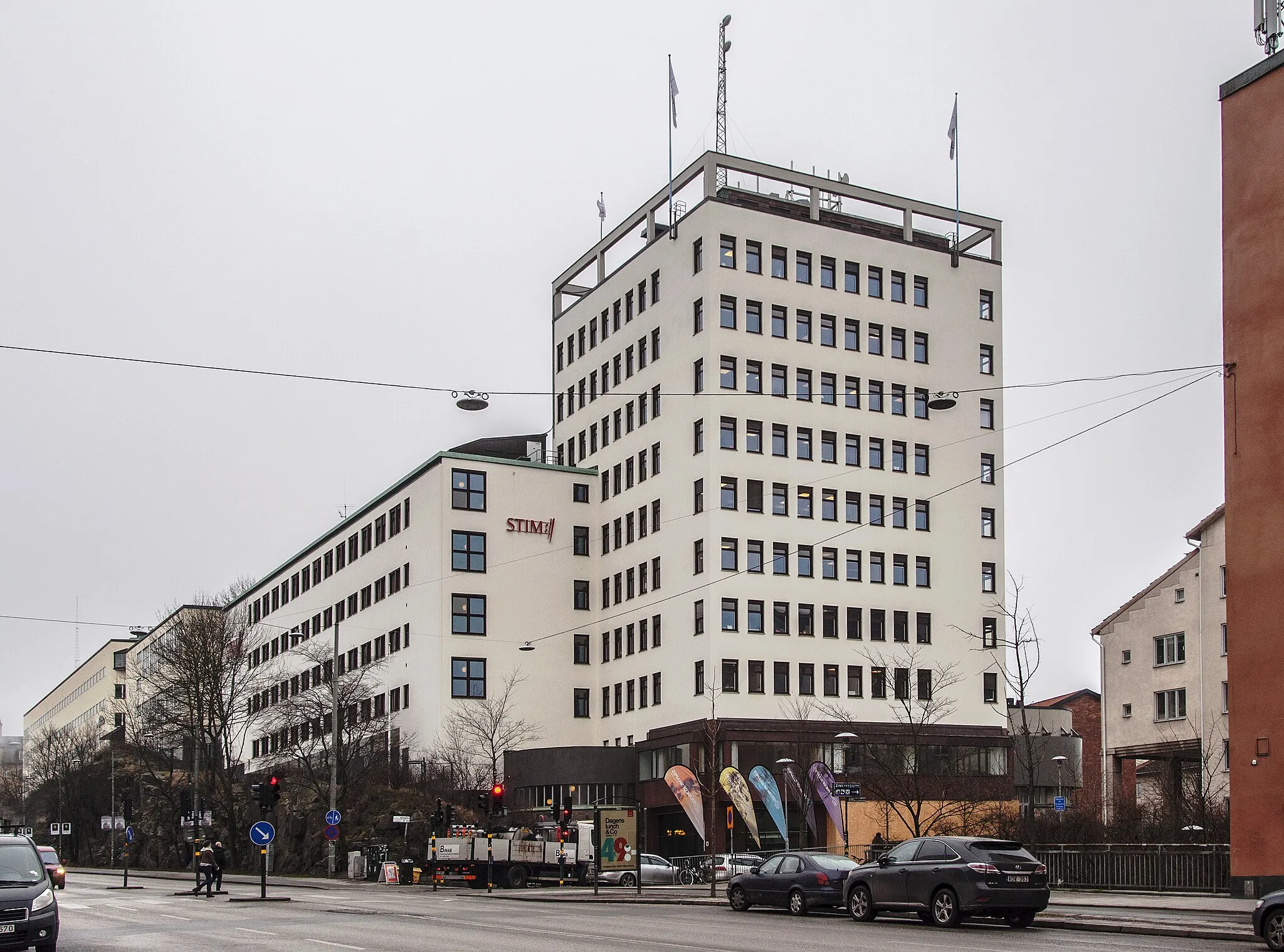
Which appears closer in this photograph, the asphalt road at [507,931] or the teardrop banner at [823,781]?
the asphalt road at [507,931]

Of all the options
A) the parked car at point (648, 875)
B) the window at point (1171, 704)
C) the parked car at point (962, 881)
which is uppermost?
the window at point (1171, 704)

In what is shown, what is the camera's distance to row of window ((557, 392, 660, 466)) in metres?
77.1

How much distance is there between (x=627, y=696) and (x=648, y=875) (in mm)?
20420

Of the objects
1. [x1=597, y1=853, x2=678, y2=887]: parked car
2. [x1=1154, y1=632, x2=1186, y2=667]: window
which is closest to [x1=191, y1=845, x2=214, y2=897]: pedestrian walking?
[x1=597, y1=853, x2=678, y2=887]: parked car

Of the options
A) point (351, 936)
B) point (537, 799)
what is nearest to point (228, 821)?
point (537, 799)

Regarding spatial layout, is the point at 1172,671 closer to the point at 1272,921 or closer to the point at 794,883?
the point at 794,883

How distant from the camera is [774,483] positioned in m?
73.5

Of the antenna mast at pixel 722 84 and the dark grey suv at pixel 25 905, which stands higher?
the antenna mast at pixel 722 84

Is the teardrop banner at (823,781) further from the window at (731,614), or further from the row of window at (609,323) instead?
the row of window at (609,323)

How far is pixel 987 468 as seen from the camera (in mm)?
79000

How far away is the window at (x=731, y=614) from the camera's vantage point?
232 feet

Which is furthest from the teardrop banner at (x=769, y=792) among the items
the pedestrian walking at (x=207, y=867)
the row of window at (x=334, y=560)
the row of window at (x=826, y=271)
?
the row of window at (x=334, y=560)

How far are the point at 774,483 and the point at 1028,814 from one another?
109ft

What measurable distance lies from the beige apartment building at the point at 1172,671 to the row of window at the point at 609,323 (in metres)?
26.3
